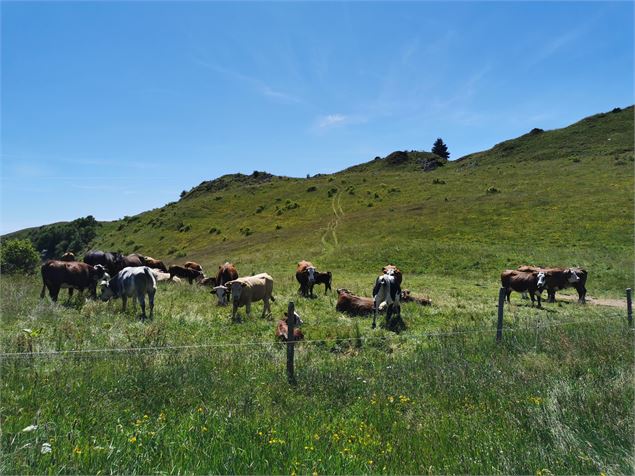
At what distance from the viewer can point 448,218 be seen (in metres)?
45.2

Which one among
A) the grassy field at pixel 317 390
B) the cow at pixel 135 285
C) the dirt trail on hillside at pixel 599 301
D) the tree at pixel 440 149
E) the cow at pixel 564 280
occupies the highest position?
the tree at pixel 440 149

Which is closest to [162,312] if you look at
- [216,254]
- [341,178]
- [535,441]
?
[535,441]

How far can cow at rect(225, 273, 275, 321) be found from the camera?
15.0m

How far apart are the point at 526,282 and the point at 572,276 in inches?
93.1

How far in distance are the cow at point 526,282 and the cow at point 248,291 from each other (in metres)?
11.9

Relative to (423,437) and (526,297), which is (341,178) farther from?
(423,437)

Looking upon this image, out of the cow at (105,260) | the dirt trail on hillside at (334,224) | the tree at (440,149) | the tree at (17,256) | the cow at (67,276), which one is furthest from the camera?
the tree at (440,149)

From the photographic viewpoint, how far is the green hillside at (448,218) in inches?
1310

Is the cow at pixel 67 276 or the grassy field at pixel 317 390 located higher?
the cow at pixel 67 276

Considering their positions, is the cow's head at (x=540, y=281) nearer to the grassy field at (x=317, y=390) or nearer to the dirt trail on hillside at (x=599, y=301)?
the grassy field at (x=317, y=390)

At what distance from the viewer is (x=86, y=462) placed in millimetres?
4297

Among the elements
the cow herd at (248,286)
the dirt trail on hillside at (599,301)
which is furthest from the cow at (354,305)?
the dirt trail on hillside at (599,301)

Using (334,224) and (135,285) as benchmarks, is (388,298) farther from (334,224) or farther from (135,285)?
(334,224)

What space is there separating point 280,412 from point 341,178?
3165 inches
